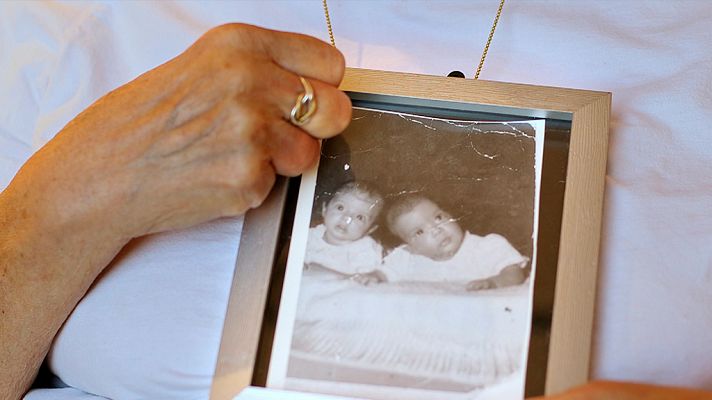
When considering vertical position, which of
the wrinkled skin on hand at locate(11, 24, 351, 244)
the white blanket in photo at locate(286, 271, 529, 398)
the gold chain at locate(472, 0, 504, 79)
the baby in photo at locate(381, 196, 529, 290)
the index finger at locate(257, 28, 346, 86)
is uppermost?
the gold chain at locate(472, 0, 504, 79)

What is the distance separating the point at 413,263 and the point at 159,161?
26 centimetres

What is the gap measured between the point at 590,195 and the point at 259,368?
1.16ft

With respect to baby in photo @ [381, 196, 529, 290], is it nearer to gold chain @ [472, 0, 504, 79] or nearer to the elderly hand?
the elderly hand

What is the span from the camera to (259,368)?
0.83 metres

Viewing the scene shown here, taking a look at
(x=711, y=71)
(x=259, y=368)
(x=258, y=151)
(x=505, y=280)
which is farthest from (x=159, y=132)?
(x=711, y=71)

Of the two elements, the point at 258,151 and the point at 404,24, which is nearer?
the point at 258,151

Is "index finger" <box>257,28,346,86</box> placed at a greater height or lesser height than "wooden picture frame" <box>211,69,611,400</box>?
greater

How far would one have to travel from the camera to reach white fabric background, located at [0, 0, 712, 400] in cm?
87

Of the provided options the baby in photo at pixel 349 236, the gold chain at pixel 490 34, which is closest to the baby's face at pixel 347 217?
the baby in photo at pixel 349 236

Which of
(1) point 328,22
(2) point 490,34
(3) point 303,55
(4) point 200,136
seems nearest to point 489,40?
(2) point 490,34

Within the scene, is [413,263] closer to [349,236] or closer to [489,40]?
[349,236]

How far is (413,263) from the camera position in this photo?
2.78ft

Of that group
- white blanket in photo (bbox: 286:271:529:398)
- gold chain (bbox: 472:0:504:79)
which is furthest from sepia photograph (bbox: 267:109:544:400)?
gold chain (bbox: 472:0:504:79)

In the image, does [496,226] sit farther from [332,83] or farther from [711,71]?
[711,71]
